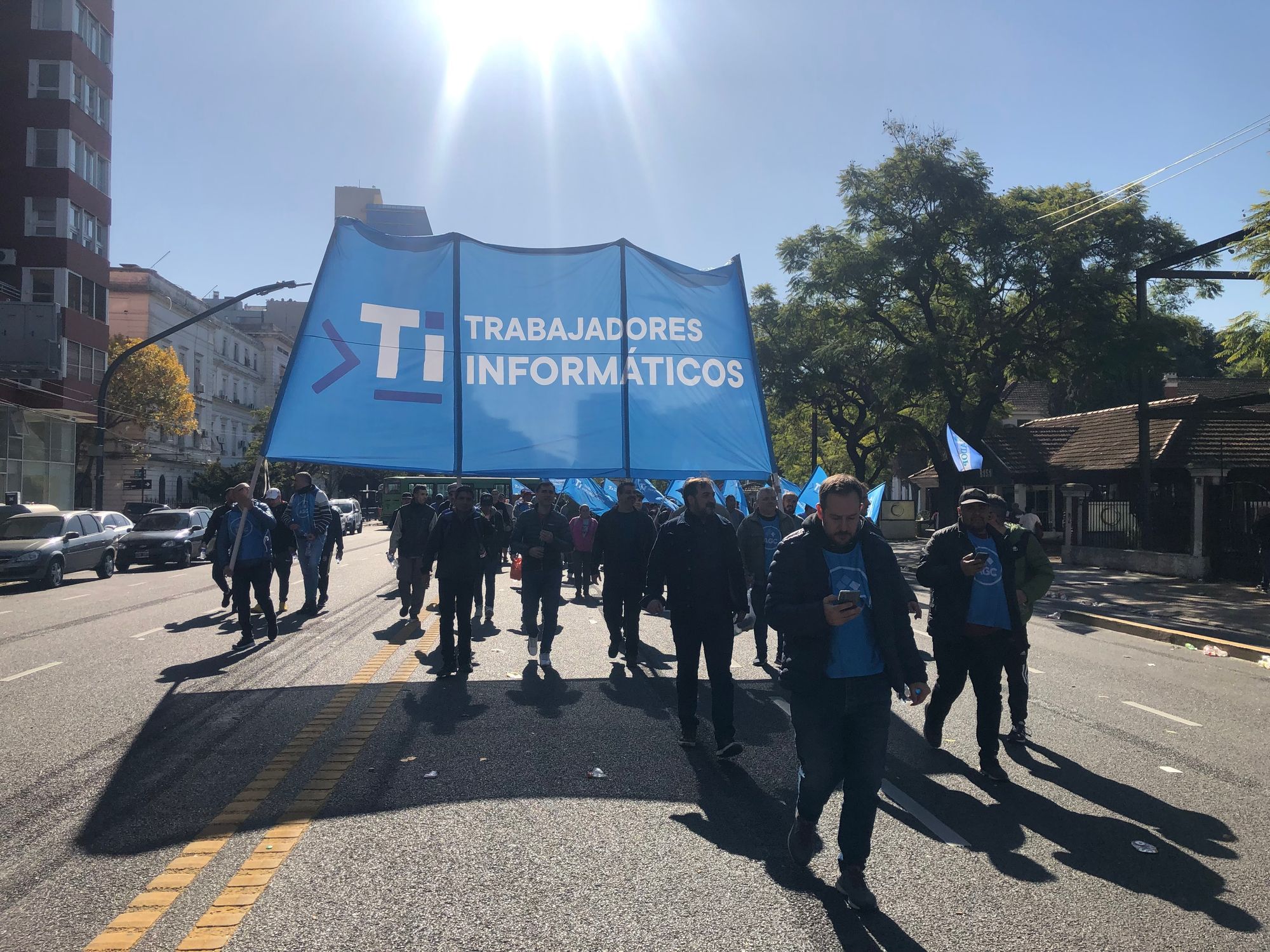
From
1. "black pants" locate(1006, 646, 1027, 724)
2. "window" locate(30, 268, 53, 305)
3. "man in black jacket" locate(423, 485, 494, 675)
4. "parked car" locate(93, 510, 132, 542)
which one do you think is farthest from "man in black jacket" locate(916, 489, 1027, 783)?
"window" locate(30, 268, 53, 305)

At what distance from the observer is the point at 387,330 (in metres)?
8.71

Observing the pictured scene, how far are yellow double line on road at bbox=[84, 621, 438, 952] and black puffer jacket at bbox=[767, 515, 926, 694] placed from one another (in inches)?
98.0

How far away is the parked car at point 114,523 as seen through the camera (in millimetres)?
23016

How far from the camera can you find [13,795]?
5422 mm

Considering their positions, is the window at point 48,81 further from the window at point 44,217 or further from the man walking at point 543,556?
the man walking at point 543,556

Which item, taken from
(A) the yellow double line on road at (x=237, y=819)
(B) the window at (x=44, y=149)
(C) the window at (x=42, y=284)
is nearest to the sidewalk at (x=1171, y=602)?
(A) the yellow double line on road at (x=237, y=819)

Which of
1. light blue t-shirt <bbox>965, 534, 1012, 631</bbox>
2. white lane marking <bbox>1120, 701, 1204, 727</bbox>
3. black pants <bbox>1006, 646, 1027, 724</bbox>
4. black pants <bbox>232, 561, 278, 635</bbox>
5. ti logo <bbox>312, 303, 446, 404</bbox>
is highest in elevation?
ti logo <bbox>312, 303, 446, 404</bbox>

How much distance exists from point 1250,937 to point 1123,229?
2985 centimetres

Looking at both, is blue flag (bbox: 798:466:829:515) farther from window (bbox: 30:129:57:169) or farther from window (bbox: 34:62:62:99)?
window (bbox: 34:62:62:99)

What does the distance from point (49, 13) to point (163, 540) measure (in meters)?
23.6

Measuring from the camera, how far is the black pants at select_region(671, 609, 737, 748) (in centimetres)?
644

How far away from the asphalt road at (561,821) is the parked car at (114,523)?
15253 mm

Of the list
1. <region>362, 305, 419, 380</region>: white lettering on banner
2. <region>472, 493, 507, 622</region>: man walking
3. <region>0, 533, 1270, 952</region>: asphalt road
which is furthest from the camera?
<region>472, 493, 507, 622</region>: man walking

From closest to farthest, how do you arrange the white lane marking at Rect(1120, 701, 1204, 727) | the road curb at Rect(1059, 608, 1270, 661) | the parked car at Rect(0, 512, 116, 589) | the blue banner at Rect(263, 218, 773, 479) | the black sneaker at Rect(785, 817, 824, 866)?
the black sneaker at Rect(785, 817, 824, 866), the white lane marking at Rect(1120, 701, 1204, 727), the blue banner at Rect(263, 218, 773, 479), the road curb at Rect(1059, 608, 1270, 661), the parked car at Rect(0, 512, 116, 589)
